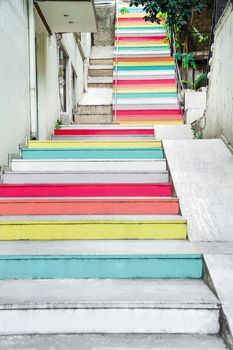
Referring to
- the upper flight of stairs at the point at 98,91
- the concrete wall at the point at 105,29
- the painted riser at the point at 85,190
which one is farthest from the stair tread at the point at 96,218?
the concrete wall at the point at 105,29

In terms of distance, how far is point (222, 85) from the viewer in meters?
4.64

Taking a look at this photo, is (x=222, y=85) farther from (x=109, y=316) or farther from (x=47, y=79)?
(x=109, y=316)

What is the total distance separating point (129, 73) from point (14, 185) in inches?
286

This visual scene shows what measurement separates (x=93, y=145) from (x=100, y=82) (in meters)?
6.80

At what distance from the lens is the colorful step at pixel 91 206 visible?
3.21 m

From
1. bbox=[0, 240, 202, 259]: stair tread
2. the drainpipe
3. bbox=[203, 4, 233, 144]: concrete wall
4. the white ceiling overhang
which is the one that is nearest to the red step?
bbox=[203, 4, 233, 144]: concrete wall

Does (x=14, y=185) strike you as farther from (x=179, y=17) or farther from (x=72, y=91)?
(x=72, y=91)

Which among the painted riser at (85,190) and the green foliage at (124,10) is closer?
the painted riser at (85,190)

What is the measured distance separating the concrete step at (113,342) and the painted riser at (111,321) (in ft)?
0.11

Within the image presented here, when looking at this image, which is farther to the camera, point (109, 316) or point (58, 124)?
point (58, 124)

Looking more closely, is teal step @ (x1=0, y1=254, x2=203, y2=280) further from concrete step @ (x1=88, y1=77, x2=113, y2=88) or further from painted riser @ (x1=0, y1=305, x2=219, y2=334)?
concrete step @ (x1=88, y1=77, x2=113, y2=88)

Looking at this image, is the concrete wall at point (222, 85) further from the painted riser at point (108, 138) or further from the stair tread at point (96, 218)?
the stair tread at point (96, 218)

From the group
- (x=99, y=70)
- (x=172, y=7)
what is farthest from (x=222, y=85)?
(x=99, y=70)

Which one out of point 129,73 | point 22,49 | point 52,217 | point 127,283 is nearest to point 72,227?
point 52,217
